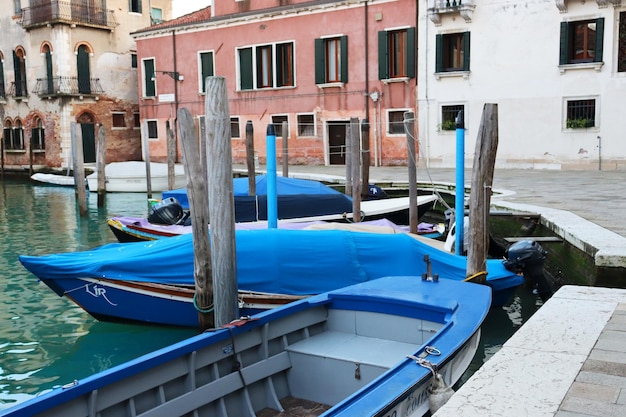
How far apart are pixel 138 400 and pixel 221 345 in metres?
0.55

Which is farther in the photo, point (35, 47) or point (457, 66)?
point (35, 47)

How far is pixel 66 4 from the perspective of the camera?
75.0 feet

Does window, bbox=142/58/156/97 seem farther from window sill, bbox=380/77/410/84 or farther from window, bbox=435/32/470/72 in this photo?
window, bbox=435/32/470/72

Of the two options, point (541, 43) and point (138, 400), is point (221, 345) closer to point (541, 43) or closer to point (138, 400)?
point (138, 400)

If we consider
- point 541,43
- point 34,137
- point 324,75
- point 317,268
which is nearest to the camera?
point 317,268

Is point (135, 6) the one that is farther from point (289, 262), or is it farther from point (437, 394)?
point (437, 394)

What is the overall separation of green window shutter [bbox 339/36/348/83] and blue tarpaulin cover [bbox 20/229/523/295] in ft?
42.1

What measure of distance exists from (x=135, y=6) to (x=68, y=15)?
2.80m

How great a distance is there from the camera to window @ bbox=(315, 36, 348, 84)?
59.0 ft

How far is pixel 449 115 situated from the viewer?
54.6ft

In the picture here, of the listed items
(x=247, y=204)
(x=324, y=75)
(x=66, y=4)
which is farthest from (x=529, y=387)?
(x=66, y=4)

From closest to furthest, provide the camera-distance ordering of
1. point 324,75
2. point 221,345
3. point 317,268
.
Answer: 1. point 221,345
2. point 317,268
3. point 324,75

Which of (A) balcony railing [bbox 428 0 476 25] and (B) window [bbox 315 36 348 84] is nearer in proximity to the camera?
(A) balcony railing [bbox 428 0 476 25]

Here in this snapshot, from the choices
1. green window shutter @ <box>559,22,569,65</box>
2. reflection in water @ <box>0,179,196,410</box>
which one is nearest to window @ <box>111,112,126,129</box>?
reflection in water @ <box>0,179,196,410</box>
